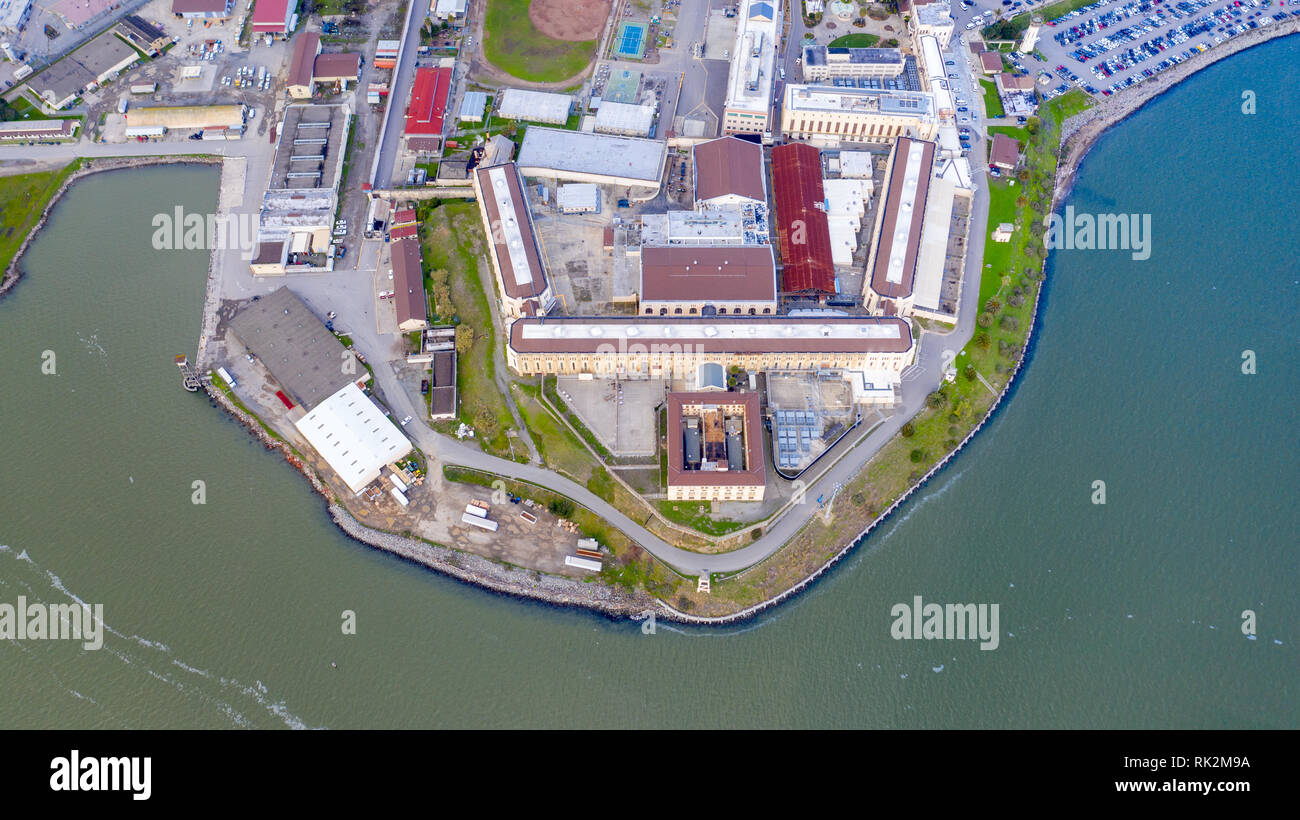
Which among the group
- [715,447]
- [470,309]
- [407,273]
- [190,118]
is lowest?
[715,447]

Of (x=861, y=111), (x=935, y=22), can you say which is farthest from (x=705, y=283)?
(x=935, y=22)

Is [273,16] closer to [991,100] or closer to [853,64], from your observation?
[853,64]

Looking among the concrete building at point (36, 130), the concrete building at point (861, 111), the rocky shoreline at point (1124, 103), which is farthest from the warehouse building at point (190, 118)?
the rocky shoreline at point (1124, 103)

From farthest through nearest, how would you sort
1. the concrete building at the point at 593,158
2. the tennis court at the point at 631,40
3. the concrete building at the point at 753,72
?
the tennis court at the point at 631,40, the concrete building at the point at 753,72, the concrete building at the point at 593,158

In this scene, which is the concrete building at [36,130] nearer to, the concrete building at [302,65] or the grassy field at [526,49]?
the concrete building at [302,65]

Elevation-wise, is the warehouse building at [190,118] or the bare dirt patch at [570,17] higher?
the bare dirt patch at [570,17]
